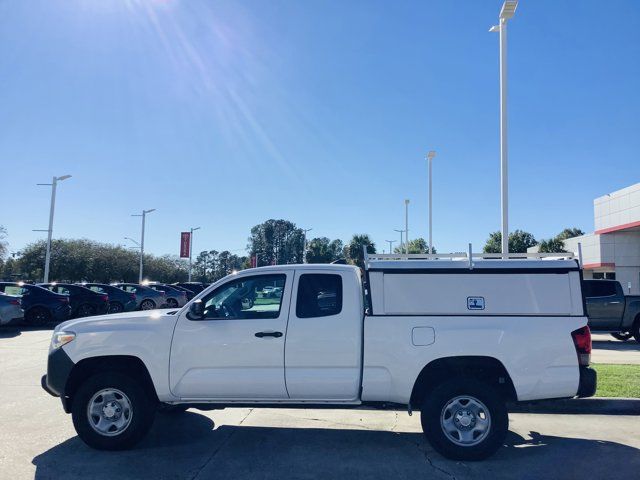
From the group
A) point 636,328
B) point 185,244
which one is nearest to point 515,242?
point 185,244

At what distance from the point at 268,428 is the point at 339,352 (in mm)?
1866

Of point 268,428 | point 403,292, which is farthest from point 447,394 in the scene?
point 268,428

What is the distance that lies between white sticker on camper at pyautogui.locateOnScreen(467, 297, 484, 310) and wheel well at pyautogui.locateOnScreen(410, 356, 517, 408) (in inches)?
19.9

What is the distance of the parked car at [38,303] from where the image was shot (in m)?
18.1

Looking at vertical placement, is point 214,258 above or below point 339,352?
above

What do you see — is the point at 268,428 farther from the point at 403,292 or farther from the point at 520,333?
the point at 520,333

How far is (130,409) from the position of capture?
559 cm

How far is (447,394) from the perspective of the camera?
5363 millimetres

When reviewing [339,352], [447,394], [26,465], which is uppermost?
[339,352]

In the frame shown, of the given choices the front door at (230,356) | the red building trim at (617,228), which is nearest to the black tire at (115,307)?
the front door at (230,356)

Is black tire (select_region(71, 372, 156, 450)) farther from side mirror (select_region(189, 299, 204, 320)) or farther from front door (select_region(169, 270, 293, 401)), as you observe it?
side mirror (select_region(189, 299, 204, 320))

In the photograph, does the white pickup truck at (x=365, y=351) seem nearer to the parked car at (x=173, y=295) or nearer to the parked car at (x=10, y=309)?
the parked car at (x=10, y=309)

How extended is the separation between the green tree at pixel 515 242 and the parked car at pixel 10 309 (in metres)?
46.7

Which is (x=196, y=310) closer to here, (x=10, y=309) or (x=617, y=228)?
(x=10, y=309)
